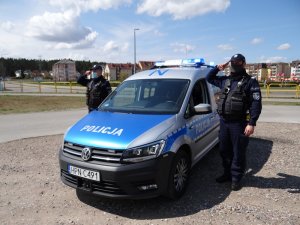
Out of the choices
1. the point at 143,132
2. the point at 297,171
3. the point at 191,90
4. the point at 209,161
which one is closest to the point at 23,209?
the point at 143,132

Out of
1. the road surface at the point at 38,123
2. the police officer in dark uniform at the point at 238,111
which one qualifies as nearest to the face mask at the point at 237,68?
the police officer in dark uniform at the point at 238,111

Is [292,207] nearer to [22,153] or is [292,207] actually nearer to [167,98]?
[167,98]

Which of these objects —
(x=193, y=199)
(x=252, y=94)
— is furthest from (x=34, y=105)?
(x=252, y=94)

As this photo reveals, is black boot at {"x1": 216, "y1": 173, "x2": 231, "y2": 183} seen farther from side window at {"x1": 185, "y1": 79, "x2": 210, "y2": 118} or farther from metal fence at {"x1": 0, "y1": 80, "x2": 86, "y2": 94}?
metal fence at {"x1": 0, "y1": 80, "x2": 86, "y2": 94}

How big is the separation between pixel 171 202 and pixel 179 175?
0.38 meters

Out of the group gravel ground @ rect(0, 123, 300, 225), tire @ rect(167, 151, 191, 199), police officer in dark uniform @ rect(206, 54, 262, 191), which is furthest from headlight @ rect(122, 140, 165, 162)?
police officer in dark uniform @ rect(206, 54, 262, 191)

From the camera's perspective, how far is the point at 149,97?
504 centimetres

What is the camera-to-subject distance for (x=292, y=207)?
409 cm

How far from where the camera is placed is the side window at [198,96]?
467 cm

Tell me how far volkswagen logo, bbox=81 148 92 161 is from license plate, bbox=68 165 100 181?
149 millimetres

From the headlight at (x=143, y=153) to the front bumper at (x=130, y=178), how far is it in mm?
56

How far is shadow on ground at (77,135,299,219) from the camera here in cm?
401

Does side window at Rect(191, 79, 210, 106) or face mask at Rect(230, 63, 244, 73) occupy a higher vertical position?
face mask at Rect(230, 63, 244, 73)

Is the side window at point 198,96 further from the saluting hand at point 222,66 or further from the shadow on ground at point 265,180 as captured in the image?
the shadow on ground at point 265,180
